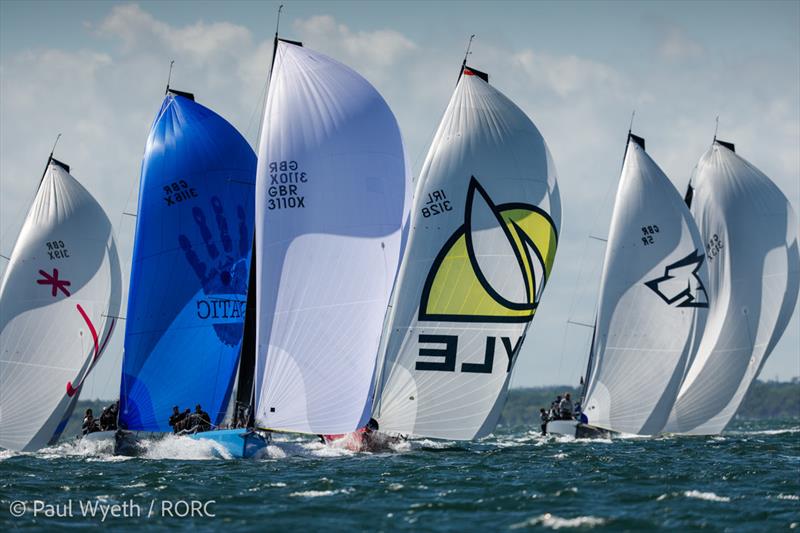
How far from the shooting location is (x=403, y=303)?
104 feet

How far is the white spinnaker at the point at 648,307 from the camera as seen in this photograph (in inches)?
1494

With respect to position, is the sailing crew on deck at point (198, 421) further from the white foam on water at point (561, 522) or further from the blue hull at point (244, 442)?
the white foam on water at point (561, 522)

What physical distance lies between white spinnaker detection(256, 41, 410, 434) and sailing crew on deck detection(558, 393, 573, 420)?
15.3 metres

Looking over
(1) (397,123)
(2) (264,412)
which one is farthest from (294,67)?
(2) (264,412)

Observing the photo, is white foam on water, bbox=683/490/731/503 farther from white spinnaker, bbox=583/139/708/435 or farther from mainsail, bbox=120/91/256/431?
white spinnaker, bbox=583/139/708/435

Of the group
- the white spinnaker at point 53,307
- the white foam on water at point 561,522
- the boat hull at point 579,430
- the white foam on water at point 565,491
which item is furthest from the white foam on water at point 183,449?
the boat hull at point 579,430

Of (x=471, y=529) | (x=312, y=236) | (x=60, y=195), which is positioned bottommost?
(x=471, y=529)

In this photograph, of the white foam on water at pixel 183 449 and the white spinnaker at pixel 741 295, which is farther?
the white spinnaker at pixel 741 295

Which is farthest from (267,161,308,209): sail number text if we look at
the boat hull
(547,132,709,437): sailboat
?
the boat hull

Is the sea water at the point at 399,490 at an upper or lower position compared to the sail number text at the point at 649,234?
lower

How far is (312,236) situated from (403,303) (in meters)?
4.92

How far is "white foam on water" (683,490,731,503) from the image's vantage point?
21.1m

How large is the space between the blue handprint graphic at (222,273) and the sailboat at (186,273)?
0.09ft

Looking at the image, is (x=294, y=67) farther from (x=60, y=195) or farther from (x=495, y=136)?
(x=60, y=195)
